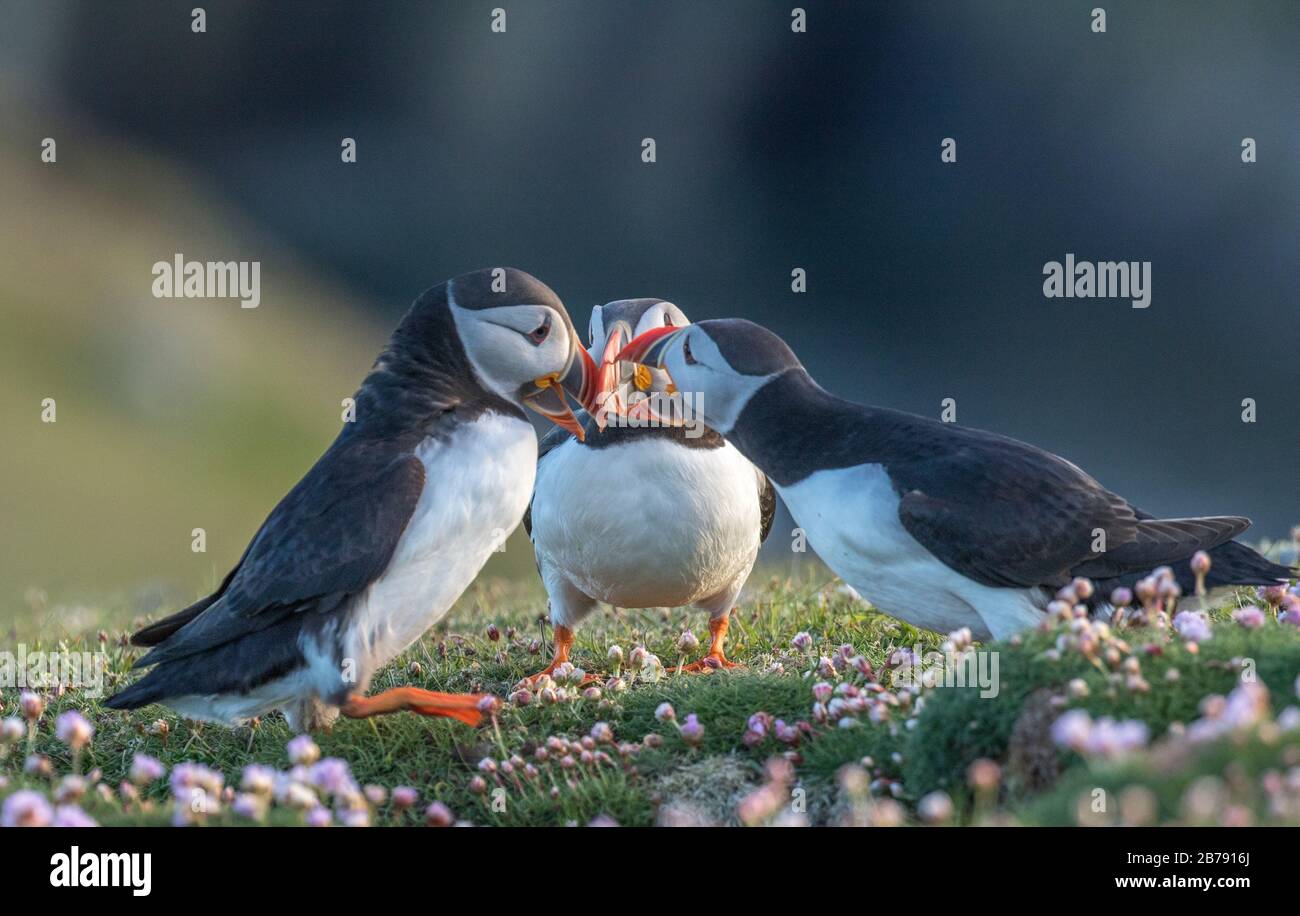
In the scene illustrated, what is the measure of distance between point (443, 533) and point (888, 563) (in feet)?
6.58

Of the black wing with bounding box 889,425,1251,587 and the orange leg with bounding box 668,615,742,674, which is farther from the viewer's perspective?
the orange leg with bounding box 668,615,742,674

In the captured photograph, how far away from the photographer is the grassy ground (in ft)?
11.4

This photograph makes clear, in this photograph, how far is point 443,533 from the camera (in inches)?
233

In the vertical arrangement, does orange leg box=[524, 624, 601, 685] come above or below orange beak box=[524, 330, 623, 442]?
below

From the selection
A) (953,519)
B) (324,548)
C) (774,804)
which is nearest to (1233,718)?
(774,804)

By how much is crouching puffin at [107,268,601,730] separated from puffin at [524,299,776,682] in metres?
0.87

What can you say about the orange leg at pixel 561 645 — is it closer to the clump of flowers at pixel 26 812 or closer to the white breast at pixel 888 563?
the white breast at pixel 888 563

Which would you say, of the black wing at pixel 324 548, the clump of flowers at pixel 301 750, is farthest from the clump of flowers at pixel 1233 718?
the black wing at pixel 324 548

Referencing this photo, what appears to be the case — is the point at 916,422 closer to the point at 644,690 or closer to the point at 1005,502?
the point at 1005,502

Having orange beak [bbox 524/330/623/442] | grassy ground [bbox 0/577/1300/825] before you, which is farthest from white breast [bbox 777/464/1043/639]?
orange beak [bbox 524/330/623/442]

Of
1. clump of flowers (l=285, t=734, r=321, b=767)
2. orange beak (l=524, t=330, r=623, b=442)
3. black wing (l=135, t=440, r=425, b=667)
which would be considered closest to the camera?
clump of flowers (l=285, t=734, r=321, b=767)

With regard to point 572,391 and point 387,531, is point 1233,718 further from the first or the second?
point 572,391

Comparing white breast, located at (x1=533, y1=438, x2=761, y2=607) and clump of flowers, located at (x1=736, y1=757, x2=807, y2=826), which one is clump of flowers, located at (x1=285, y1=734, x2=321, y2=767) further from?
white breast, located at (x1=533, y1=438, x2=761, y2=607)

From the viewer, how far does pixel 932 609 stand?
20.3 ft
